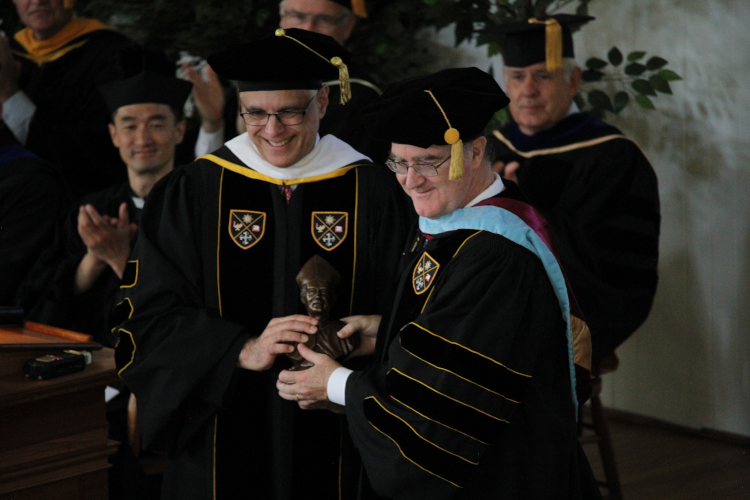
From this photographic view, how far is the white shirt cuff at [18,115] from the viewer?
15.8 feet

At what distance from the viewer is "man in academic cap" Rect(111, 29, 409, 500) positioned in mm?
2738

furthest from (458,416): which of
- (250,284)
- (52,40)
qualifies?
(52,40)

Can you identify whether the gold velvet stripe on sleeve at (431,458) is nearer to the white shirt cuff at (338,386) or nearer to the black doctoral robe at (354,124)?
the white shirt cuff at (338,386)

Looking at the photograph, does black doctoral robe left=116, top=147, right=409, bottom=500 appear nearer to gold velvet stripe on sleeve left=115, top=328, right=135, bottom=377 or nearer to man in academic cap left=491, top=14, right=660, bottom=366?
gold velvet stripe on sleeve left=115, top=328, right=135, bottom=377

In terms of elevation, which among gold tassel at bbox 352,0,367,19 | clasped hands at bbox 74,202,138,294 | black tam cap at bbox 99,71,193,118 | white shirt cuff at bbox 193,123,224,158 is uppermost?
gold tassel at bbox 352,0,367,19

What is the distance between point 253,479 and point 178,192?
978 millimetres

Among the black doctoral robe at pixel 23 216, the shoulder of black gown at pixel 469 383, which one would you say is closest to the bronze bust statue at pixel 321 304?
the shoulder of black gown at pixel 469 383

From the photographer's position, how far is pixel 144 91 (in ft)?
13.1

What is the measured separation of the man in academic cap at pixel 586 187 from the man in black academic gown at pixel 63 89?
2.18m

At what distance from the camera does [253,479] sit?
2863 mm

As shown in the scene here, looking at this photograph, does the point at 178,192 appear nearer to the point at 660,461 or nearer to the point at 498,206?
the point at 498,206

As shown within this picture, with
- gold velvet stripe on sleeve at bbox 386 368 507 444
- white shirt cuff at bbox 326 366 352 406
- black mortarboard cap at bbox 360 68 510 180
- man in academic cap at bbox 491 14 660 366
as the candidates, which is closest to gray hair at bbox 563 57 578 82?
man in academic cap at bbox 491 14 660 366

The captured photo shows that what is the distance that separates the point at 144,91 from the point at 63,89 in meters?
1.37

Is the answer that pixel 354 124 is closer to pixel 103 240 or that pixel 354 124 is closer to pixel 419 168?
pixel 103 240
